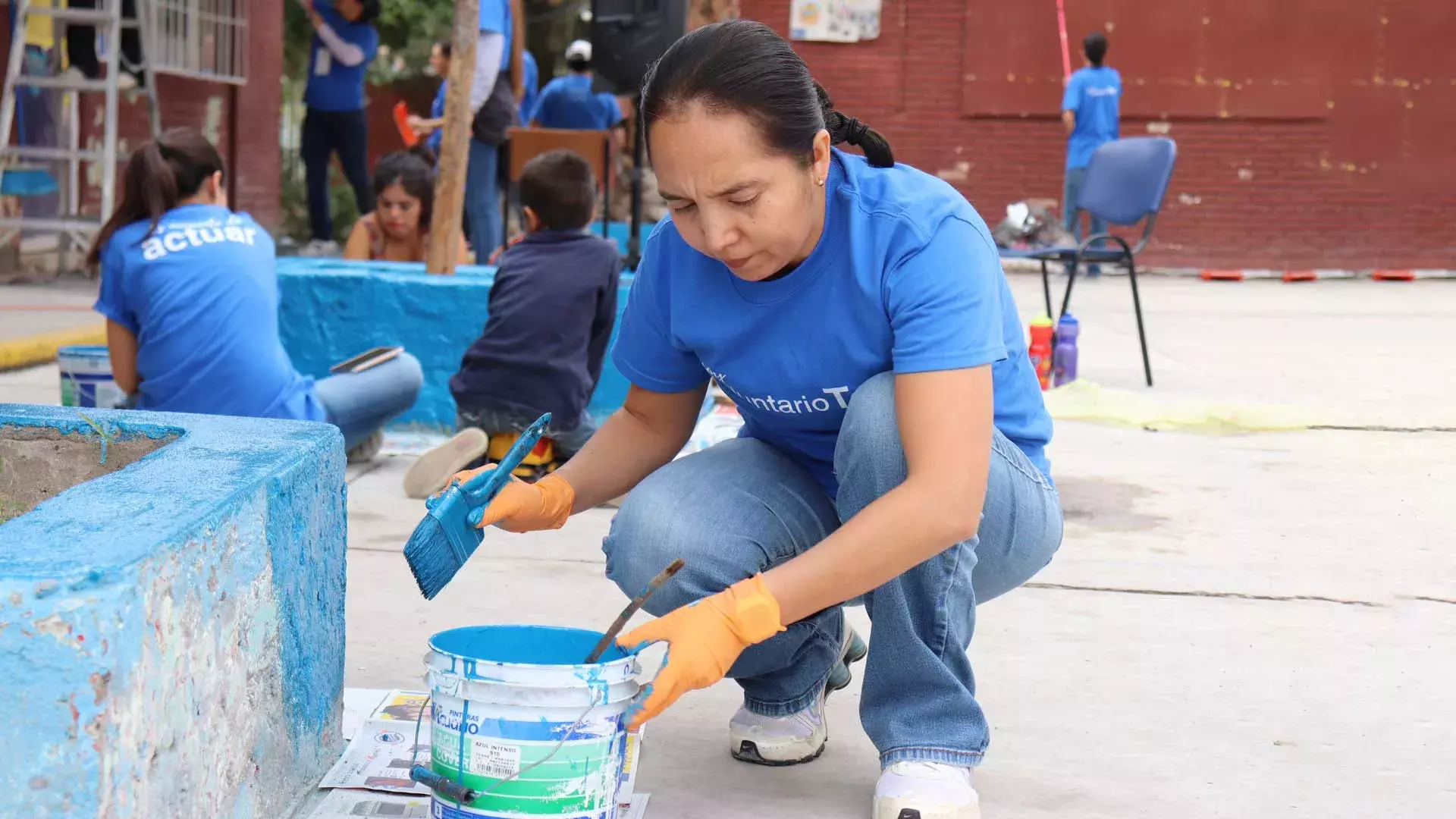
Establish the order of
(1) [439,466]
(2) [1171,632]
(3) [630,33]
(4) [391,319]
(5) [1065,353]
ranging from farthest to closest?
(5) [1065,353] → (3) [630,33] → (4) [391,319] → (1) [439,466] → (2) [1171,632]

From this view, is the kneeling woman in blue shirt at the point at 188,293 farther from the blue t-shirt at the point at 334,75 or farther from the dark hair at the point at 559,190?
the blue t-shirt at the point at 334,75

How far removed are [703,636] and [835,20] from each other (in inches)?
467

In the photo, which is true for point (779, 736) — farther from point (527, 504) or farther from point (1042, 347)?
point (1042, 347)

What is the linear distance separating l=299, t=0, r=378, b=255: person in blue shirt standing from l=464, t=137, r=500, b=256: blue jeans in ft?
6.37

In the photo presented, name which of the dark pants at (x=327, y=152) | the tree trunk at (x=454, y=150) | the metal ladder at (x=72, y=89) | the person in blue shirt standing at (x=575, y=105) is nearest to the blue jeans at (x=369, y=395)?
the tree trunk at (x=454, y=150)

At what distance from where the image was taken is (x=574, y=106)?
32.1 ft

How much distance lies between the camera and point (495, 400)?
431 centimetres

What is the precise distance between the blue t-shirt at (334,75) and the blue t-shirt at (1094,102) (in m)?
5.42

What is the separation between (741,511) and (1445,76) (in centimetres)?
1272

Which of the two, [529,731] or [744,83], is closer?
[529,731]

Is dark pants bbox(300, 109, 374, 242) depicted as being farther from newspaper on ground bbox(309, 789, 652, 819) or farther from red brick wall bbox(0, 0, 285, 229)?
newspaper on ground bbox(309, 789, 652, 819)

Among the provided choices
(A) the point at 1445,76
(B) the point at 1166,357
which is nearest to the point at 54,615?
(B) the point at 1166,357

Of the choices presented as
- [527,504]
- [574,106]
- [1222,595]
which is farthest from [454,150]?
[574,106]

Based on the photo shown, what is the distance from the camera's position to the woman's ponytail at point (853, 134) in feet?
6.84
